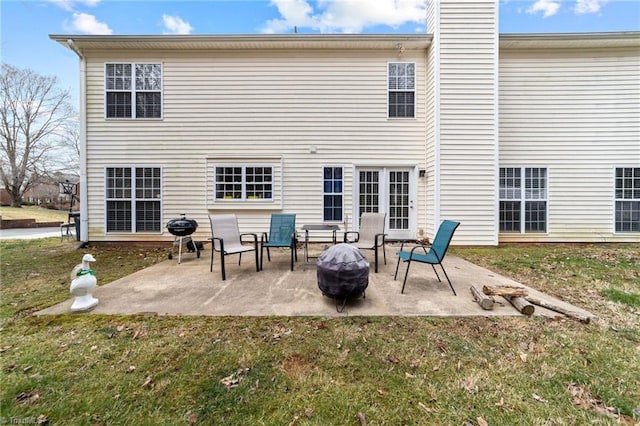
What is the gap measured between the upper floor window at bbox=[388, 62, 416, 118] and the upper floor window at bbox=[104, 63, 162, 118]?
21.4 feet

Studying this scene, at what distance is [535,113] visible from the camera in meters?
7.54

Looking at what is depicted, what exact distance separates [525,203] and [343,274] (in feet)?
23.4

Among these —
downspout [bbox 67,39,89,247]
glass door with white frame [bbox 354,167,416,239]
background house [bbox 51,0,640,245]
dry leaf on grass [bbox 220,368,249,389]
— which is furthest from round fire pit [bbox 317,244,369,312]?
downspout [bbox 67,39,89,247]

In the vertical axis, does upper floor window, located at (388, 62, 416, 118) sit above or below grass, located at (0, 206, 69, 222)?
above

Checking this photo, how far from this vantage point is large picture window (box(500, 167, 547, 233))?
755cm

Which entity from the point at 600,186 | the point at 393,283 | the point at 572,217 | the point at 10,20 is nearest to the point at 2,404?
the point at 393,283

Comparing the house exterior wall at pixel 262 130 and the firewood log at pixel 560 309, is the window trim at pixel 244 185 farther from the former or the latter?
the firewood log at pixel 560 309

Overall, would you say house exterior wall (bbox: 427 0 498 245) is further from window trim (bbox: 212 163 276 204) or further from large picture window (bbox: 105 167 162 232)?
large picture window (bbox: 105 167 162 232)

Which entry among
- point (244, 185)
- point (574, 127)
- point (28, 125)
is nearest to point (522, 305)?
point (244, 185)

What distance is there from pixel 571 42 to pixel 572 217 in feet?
15.5

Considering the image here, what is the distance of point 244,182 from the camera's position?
7.61 m

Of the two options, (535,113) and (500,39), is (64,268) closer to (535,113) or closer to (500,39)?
(500,39)

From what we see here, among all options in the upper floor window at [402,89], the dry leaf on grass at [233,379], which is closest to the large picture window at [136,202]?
the dry leaf on grass at [233,379]

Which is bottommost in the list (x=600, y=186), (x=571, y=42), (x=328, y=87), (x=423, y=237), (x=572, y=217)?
(x=423, y=237)
